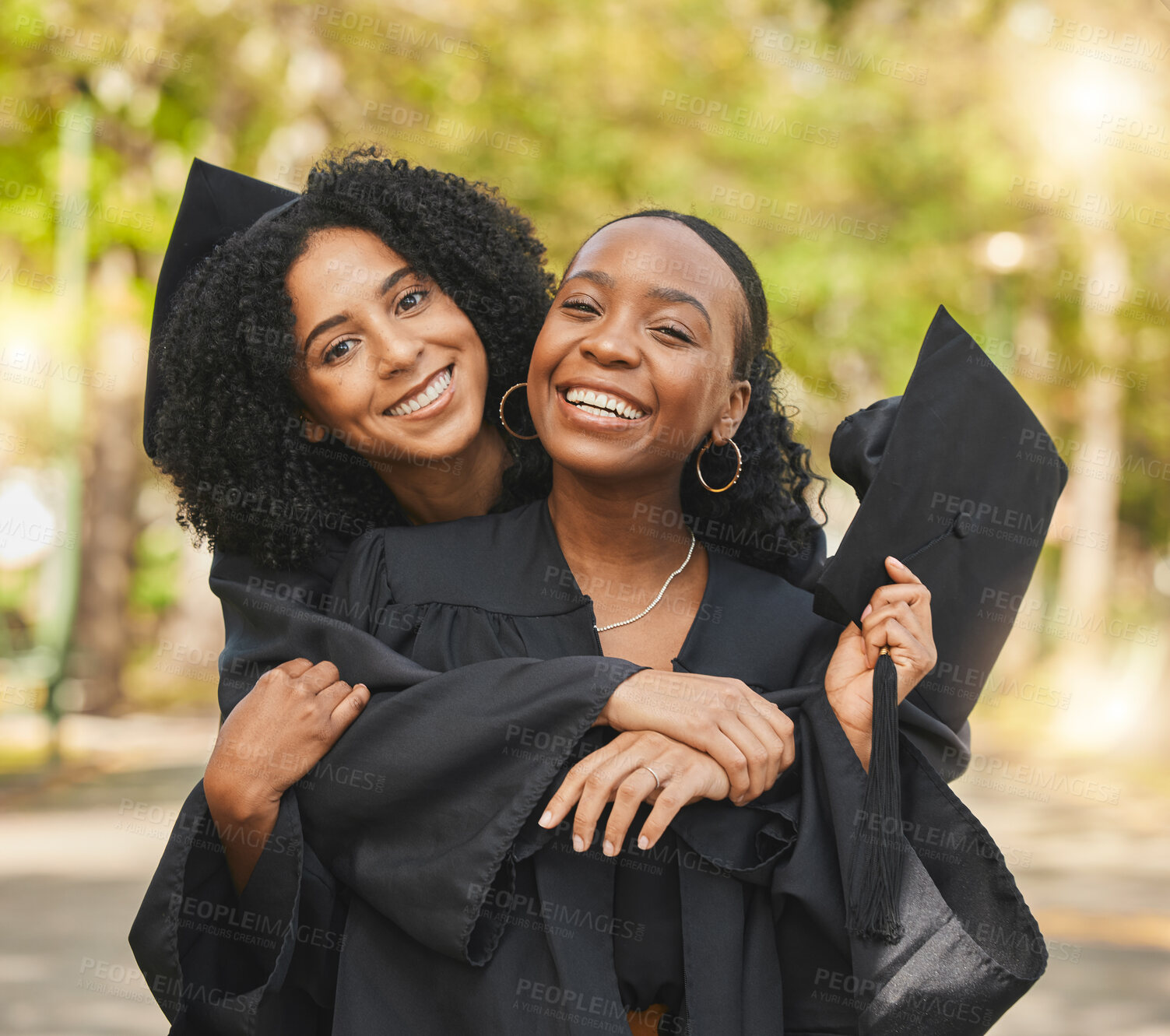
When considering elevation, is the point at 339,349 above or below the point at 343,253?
below

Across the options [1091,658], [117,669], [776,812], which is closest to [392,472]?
[776,812]

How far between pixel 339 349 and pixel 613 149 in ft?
35.2

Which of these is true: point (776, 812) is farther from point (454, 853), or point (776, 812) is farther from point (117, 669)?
point (117, 669)

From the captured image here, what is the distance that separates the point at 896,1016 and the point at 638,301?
1.41 metres

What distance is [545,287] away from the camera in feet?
11.1

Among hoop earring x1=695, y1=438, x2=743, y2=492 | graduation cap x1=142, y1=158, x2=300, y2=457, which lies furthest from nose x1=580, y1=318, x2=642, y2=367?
graduation cap x1=142, y1=158, x2=300, y2=457

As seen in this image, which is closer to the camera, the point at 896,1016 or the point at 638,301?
the point at 896,1016

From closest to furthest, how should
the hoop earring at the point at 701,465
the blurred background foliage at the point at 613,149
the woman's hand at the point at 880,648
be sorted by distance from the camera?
the woman's hand at the point at 880,648, the hoop earring at the point at 701,465, the blurred background foliage at the point at 613,149

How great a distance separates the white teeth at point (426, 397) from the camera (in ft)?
9.38

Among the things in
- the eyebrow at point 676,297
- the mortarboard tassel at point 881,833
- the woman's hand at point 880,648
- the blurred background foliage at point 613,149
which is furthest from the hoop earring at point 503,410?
the blurred background foliage at point 613,149

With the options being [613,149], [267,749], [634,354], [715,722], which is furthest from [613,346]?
[613,149]

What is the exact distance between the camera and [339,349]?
113 inches

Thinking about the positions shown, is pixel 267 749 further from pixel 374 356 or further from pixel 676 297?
pixel 676 297

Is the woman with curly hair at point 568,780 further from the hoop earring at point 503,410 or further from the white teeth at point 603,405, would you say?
the hoop earring at point 503,410
